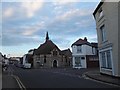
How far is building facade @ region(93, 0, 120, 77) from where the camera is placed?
23.7 metres

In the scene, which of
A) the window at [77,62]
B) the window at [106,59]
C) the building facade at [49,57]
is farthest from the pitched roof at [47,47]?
the window at [106,59]

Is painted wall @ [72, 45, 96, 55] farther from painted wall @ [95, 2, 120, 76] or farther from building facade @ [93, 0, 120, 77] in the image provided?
painted wall @ [95, 2, 120, 76]

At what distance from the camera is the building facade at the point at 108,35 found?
77.8ft

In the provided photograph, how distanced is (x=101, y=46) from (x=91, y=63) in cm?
3602

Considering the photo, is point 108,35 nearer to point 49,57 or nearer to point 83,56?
point 83,56

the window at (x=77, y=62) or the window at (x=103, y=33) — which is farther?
the window at (x=77, y=62)

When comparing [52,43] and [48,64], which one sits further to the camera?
[52,43]

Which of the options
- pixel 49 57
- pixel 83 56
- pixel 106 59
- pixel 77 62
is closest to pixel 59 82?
pixel 106 59

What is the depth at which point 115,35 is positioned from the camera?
78.1 feet

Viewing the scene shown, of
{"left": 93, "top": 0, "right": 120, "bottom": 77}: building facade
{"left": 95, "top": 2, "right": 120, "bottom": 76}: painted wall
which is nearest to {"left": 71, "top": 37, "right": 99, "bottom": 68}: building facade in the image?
{"left": 93, "top": 0, "right": 120, "bottom": 77}: building facade

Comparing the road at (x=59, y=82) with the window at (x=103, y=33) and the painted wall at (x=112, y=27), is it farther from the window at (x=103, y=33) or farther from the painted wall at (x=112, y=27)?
the window at (x=103, y=33)

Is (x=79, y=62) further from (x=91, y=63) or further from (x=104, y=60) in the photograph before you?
(x=104, y=60)

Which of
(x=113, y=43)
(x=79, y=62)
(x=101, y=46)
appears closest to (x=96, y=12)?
(x=101, y=46)

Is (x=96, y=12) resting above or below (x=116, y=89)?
above
